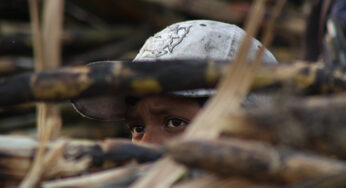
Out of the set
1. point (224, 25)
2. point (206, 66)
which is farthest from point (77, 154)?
point (224, 25)

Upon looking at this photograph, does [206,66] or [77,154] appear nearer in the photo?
[206,66]

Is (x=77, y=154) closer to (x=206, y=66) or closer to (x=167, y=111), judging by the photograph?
(x=206, y=66)

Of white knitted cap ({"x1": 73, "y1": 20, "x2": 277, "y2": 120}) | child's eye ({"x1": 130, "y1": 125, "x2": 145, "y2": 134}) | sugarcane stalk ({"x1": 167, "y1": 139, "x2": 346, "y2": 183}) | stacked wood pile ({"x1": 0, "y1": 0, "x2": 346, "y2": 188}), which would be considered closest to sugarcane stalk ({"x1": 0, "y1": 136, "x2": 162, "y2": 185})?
stacked wood pile ({"x1": 0, "y1": 0, "x2": 346, "y2": 188})

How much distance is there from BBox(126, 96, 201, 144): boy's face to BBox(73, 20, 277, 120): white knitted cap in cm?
5

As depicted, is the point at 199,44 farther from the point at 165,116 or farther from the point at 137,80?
the point at 137,80

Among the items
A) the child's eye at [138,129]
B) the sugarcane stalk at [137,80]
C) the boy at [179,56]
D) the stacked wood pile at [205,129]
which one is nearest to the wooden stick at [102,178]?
the stacked wood pile at [205,129]

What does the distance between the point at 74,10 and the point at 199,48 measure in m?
2.54

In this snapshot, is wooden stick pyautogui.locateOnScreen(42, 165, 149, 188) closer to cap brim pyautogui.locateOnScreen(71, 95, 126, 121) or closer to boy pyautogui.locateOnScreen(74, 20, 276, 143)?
boy pyautogui.locateOnScreen(74, 20, 276, 143)

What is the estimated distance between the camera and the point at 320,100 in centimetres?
69

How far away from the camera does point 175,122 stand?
1.67m

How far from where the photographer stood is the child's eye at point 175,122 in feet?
5.45

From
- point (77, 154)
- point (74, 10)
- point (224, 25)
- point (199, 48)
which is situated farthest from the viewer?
point (74, 10)

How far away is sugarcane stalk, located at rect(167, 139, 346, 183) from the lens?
2.23ft

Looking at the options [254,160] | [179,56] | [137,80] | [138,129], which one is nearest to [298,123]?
[254,160]
